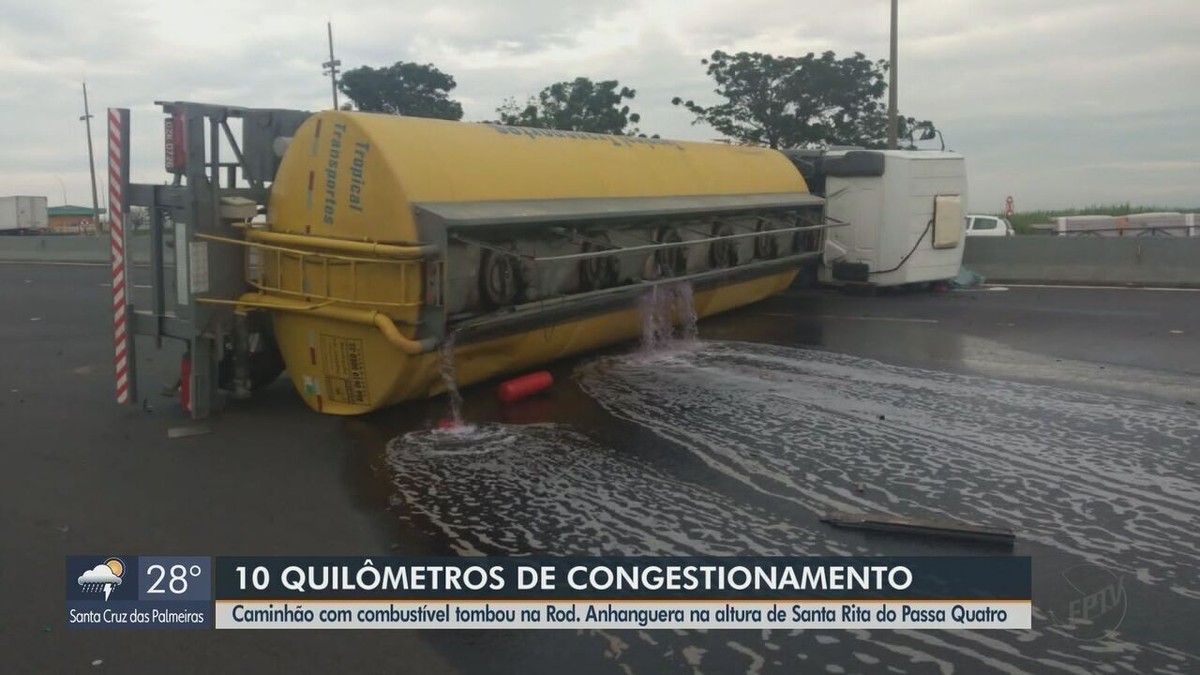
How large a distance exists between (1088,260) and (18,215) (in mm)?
52576

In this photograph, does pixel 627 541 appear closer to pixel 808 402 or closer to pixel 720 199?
Result: pixel 808 402

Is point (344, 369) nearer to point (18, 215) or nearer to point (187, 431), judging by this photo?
point (187, 431)

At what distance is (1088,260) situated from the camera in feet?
57.6

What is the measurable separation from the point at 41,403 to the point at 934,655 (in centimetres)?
751

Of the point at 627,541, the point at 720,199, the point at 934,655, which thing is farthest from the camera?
the point at 720,199

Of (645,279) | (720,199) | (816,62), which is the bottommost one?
(645,279)

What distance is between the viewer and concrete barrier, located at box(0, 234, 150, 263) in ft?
107

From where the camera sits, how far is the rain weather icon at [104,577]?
15.1 ft

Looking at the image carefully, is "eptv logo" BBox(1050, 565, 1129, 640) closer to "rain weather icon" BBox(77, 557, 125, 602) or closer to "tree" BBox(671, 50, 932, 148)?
"rain weather icon" BBox(77, 557, 125, 602)

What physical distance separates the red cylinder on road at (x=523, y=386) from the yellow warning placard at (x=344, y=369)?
113cm

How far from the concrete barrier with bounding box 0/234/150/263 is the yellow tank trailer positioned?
25680mm

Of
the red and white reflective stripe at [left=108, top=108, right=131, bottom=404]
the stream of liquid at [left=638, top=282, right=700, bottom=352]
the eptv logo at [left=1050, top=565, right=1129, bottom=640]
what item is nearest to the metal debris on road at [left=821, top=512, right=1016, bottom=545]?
the eptv logo at [left=1050, top=565, right=1129, bottom=640]

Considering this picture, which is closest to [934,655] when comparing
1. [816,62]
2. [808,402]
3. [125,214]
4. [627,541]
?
[627,541]

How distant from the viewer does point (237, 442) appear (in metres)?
7.25
